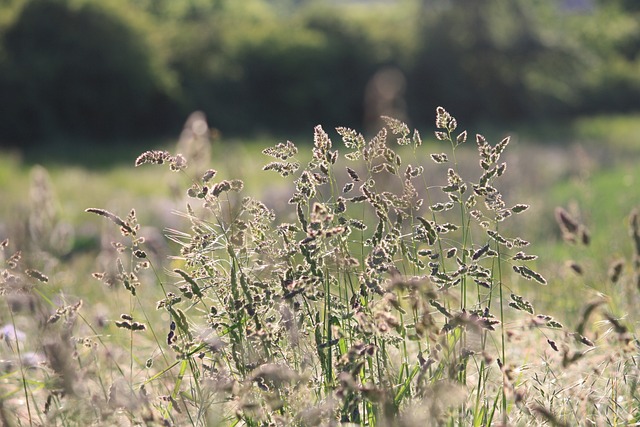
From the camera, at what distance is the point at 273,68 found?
2831cm

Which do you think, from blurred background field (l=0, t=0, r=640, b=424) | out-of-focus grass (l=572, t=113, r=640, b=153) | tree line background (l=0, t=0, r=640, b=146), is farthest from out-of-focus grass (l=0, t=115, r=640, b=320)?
tree line background (l=0, t=0, r=640, b=146)

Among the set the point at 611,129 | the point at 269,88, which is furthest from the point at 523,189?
the point at 611,129

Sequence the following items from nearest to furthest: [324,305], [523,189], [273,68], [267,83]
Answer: [324,305], [523,189], [273,68], [267,83]

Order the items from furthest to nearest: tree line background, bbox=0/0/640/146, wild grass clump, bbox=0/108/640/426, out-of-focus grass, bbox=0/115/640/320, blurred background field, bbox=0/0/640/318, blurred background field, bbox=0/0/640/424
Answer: tree line background, bbox=0/0/640/146, blurred background field, bbox=0/0/640/318, blurred background field, bbox=0/0/640/424, out-of-focus grass, bbox=0/115/640/320, wild grass clump, bbox=0/108/640/426

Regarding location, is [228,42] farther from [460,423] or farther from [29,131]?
[460,423]

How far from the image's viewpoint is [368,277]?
217 cm

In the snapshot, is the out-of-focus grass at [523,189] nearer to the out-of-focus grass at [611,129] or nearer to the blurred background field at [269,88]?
the blurred background field at [269,88]

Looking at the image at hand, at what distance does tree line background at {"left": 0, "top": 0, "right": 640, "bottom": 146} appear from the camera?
23562mm

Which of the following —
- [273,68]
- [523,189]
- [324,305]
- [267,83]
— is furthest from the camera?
[267,83]

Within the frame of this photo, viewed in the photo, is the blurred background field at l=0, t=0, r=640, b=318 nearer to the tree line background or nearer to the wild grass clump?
the tree line background

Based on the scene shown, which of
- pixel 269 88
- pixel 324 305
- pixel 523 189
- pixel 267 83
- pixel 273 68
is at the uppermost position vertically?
pixel 273 68

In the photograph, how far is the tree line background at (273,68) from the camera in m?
23.6

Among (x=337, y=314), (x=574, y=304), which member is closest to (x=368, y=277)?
(x=337, y=314)

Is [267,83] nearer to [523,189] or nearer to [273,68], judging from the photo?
[273,68]
